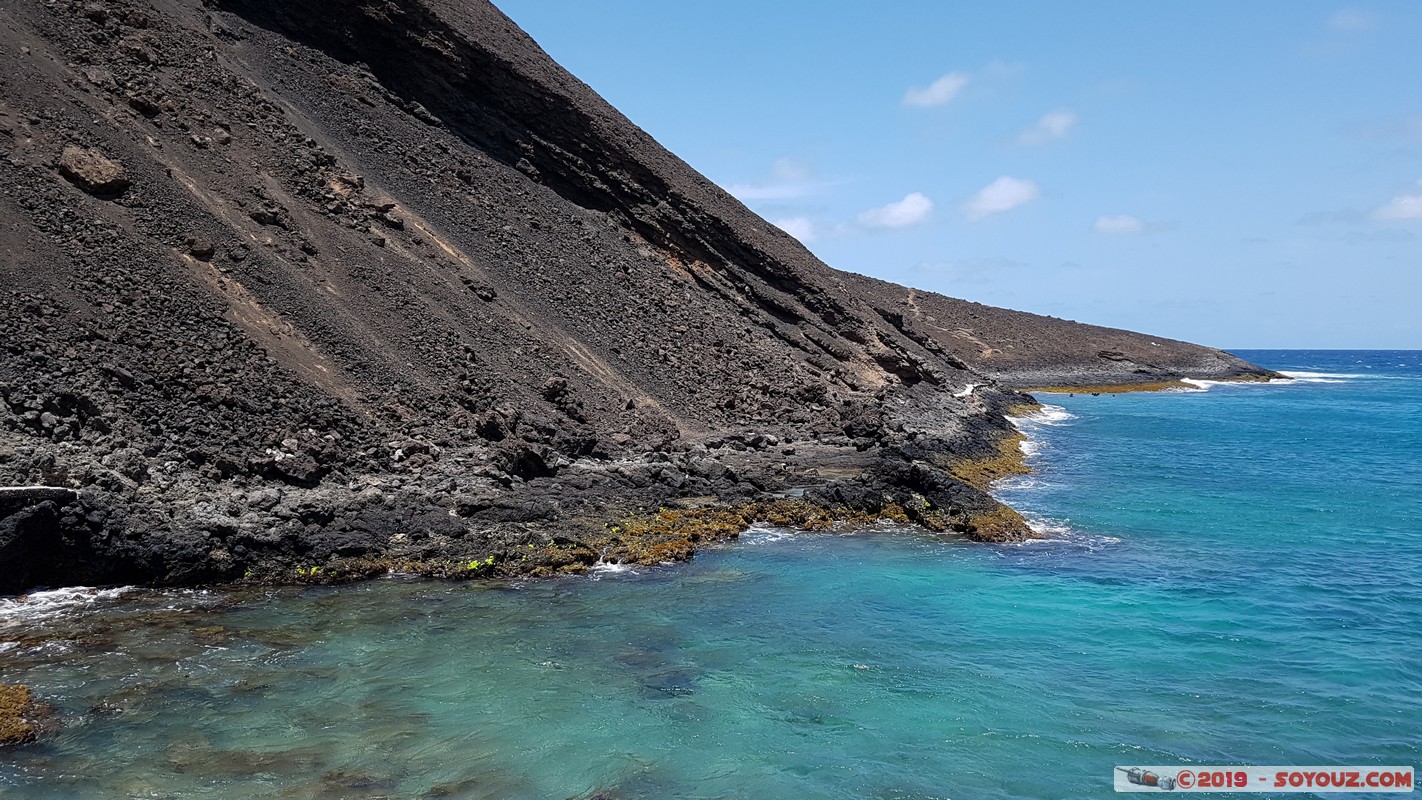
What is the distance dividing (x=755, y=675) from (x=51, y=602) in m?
10.6

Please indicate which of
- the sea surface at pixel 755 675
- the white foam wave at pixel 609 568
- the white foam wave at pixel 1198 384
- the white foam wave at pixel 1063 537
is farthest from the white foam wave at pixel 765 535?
the white foam wave at pixel 1198 384

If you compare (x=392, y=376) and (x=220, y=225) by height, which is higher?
(x=220, y=225)

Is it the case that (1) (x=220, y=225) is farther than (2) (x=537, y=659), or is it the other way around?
(1) (x=220, y=225)

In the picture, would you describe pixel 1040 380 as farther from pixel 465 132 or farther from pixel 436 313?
pixel 436 313

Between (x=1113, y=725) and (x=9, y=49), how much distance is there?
2932 cm

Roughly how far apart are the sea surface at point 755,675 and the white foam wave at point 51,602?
53mm

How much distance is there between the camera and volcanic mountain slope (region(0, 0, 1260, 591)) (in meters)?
16.7

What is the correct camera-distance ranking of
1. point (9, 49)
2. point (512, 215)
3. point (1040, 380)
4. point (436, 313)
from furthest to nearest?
point (1040, 380) → point (512, 215) → point (436, 313) → point (9, 49)

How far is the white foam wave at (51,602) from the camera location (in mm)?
13172

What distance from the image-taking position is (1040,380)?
7744cm

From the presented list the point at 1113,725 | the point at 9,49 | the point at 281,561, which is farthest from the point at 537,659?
the point at 9,49

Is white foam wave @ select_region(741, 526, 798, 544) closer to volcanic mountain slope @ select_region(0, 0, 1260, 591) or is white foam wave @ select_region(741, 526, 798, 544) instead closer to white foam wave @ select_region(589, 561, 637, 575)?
volcanic mountain slope @ select_region(0, 0, 1260, 591)

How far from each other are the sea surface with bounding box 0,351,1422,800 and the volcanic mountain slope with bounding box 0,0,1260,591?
2058mm

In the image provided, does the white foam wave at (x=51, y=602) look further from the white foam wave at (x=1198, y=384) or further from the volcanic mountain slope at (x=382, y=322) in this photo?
the white foam wave at (x=1198, y=384)
